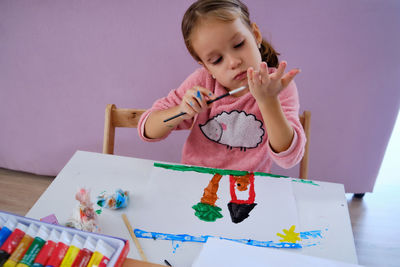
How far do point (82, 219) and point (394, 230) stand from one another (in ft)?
4.16

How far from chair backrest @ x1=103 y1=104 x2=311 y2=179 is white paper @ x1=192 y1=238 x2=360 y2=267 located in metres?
0.52

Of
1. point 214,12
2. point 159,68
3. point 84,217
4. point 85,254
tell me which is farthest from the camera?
point 159,68

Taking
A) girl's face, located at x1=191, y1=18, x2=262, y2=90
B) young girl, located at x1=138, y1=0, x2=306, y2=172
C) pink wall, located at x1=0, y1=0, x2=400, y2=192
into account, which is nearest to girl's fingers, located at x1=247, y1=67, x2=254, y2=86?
young girl, located at x1=138, y1=0, x2=306, y2=172

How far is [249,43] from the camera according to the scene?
2.29 ft

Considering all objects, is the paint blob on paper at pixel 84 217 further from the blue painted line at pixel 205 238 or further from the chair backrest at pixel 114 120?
the chair backrest at pixel 114 120

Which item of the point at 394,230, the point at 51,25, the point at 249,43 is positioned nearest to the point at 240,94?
the point at 249,43

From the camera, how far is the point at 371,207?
1376mm

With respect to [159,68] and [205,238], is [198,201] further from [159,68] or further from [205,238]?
[159,68]

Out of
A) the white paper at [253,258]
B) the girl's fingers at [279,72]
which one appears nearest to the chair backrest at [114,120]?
the girl's fingers at [279,72]

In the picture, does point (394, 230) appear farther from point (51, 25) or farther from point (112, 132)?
point (51, 25)

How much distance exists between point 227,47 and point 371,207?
44.1 inches

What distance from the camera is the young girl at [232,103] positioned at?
0.63 meters

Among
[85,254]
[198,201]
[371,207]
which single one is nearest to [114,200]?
[198,201]

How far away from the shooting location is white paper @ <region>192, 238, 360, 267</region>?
32cm
